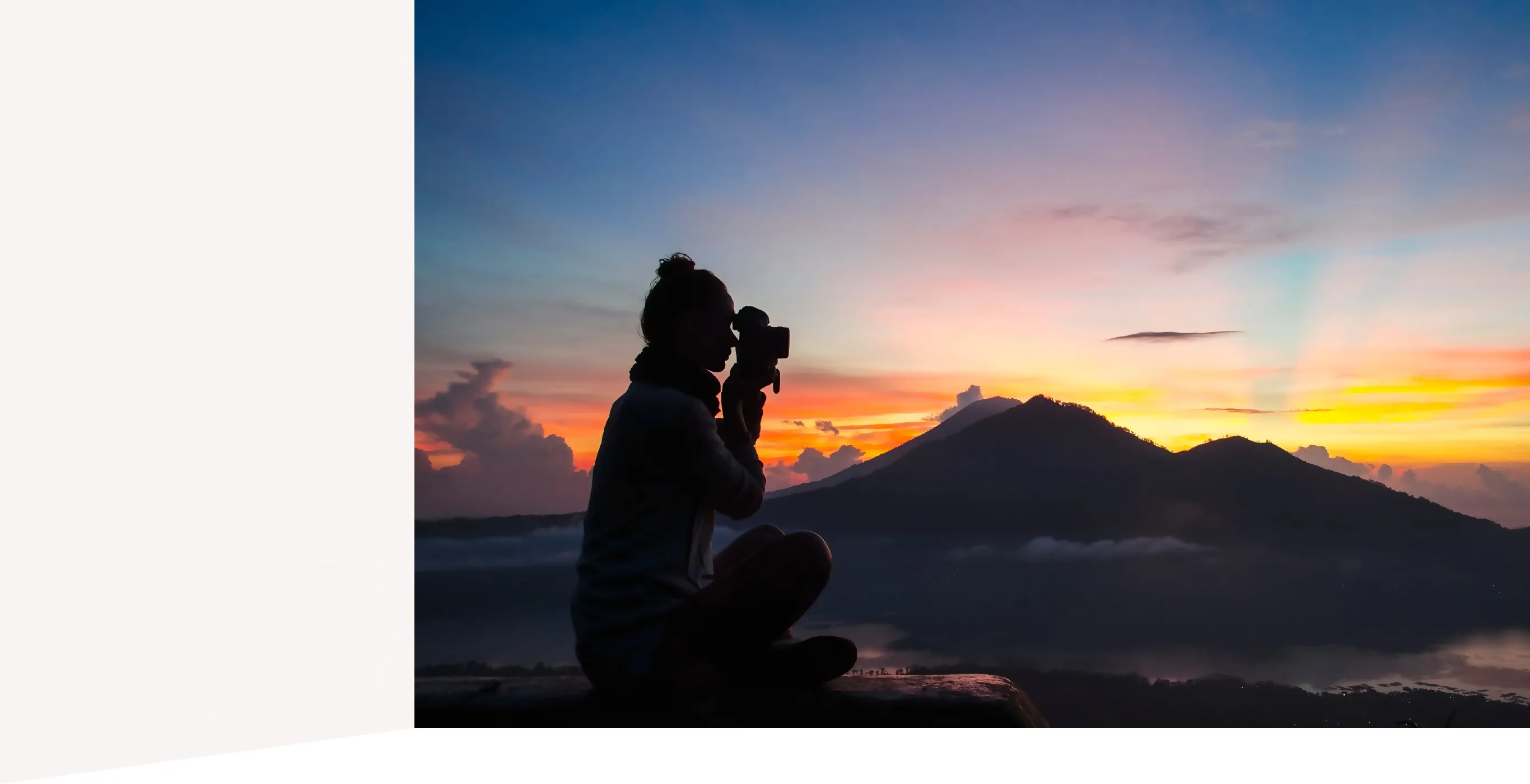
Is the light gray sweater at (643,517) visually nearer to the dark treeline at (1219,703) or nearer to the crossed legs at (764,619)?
the crossed legs at (764,619)

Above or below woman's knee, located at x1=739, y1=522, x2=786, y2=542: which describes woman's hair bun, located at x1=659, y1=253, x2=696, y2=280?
above

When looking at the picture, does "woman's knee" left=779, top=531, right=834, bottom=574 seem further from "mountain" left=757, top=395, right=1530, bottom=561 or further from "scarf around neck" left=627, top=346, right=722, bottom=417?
"mountain" left=757, top=395, right=1530, bottom=561

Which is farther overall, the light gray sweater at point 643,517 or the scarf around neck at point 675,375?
the scarf around neck at point 675,375

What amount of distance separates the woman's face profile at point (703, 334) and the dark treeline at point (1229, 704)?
1591 mm

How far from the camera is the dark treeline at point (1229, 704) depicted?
341cm

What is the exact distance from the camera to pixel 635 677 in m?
2.15

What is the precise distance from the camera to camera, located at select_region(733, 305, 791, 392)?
229 cm

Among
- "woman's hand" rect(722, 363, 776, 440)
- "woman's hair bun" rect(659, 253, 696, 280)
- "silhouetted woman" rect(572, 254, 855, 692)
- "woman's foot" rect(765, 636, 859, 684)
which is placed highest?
"woman's hair bun" rect(659, 253, 696, 280)

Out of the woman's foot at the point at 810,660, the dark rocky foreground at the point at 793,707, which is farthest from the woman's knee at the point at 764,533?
the dark rocky foreground at the point at 793,707

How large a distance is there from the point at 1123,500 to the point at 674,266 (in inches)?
153

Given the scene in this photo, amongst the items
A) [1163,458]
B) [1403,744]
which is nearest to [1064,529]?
[1163,458]
